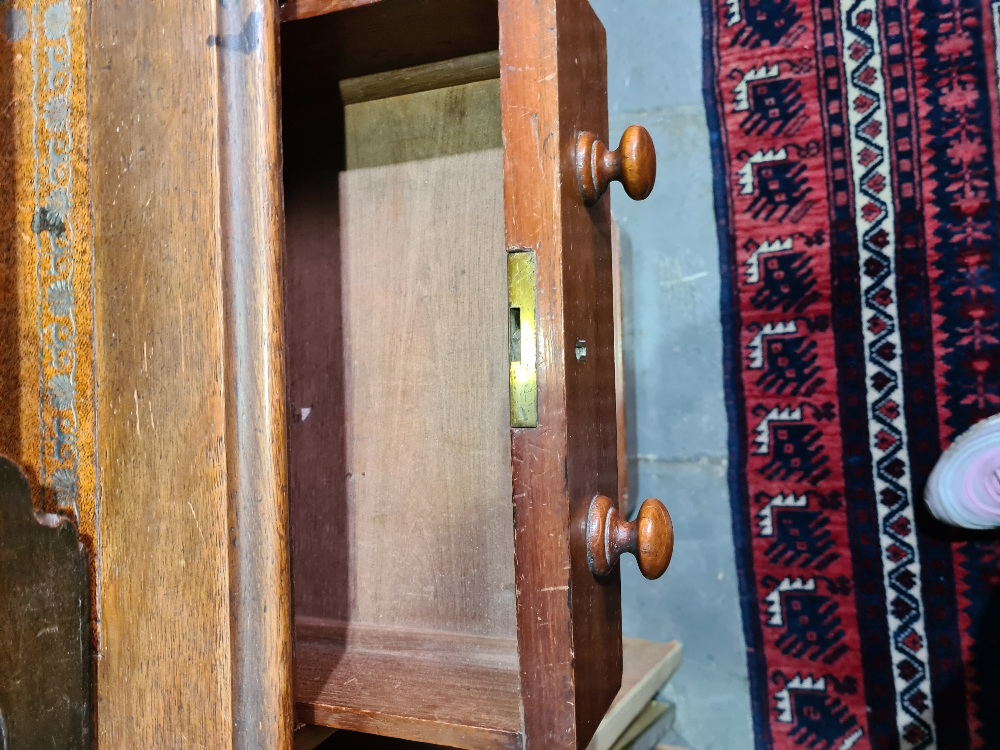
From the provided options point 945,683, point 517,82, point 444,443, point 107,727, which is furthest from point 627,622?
point 517,82

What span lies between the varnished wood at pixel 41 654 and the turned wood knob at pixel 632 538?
37cm

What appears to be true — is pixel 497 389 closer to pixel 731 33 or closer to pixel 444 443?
pixel 444 443

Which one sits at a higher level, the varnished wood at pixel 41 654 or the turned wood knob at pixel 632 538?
the turned wood knob at pixel 632 538

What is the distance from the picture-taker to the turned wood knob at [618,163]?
0.52 m

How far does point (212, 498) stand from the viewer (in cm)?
51

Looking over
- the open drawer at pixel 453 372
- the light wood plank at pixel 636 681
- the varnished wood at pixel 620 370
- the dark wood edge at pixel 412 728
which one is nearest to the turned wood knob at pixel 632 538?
the open drawer at pixel 453 372

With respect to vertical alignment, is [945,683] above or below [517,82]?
below

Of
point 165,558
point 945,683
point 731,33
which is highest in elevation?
point 731,33

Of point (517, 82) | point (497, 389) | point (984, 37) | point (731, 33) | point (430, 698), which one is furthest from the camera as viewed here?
point (731, 33)

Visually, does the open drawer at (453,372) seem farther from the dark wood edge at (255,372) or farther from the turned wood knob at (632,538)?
the dark wood edge at (255,372)

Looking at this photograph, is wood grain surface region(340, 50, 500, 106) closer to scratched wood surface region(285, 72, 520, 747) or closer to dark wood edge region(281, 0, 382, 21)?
scratched wood surface region(285, 72, 520, 747)

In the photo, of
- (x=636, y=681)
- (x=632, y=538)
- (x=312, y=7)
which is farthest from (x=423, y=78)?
(x=636, y=681)

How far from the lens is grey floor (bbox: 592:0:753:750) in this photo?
3.57 ft

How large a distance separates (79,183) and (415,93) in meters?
0.36
